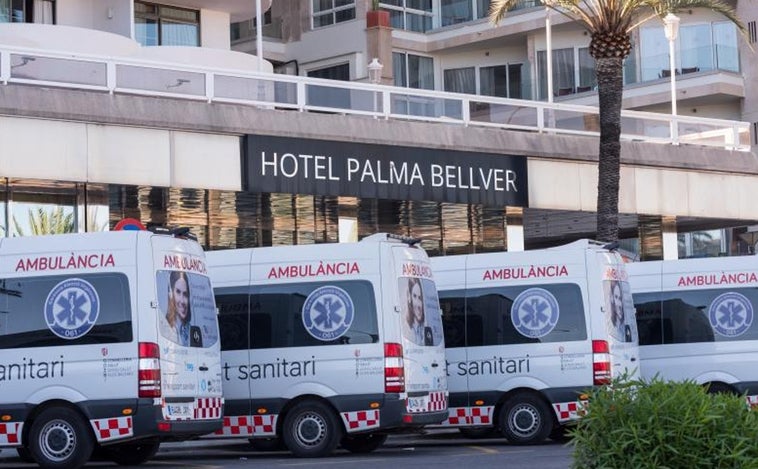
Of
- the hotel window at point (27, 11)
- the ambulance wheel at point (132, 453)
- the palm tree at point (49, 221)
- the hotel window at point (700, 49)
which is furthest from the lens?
the hotel window at point (700, 49)

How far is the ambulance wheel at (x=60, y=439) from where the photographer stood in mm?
15367

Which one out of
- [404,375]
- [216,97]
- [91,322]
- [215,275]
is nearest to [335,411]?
[404,375]

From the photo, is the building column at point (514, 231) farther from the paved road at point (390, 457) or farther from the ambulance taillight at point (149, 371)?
the ambulance taillight at point (149, 371)

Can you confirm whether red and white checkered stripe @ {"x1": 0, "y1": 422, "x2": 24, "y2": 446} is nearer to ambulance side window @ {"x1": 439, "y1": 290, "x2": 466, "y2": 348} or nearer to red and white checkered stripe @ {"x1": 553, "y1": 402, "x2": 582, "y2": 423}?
ambulance side window @ {"x1": 439, "y1": 290, "x2": 466, "y2": 348}

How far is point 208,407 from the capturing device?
53.5 ft

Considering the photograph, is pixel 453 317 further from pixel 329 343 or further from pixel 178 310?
pixel 178 310

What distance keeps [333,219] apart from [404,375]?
11.1m

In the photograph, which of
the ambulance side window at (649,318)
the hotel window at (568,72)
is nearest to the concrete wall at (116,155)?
the ambulance side window at (649,318)

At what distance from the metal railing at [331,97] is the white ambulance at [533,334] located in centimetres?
640

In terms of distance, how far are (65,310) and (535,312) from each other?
6.59 m

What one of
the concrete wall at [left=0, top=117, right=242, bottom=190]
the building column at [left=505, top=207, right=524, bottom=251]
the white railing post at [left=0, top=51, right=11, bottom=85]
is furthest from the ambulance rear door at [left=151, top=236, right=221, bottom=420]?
the building column at [left=505, top=207, right=524, bottom=251]

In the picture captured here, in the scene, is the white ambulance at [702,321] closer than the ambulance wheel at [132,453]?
No

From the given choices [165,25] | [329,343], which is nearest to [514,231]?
[165,25]

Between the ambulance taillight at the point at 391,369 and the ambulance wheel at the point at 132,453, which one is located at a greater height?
the ambulance taillight at the point at 391,369
